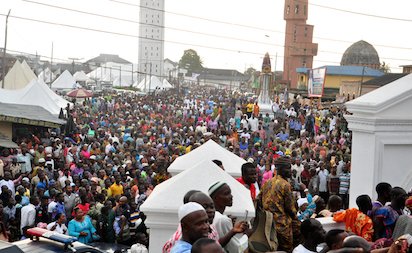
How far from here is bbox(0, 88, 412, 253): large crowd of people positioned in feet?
16.1

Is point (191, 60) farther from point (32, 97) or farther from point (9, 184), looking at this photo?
point (9, 184)

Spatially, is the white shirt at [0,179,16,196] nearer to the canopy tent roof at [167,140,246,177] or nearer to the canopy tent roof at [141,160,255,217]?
the canopy tent roof at [167,140,246,177]

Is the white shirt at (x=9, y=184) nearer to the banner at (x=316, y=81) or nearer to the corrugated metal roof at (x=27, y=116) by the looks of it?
the corrugated metal roof at (x=27, y=116)

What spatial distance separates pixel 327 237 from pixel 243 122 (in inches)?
750

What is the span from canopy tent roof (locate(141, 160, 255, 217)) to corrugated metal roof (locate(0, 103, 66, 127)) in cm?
1402

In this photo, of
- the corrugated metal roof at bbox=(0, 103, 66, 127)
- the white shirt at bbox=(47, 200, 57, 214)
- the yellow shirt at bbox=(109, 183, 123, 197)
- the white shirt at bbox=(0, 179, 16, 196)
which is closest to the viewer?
the white shirt at bbox=(47, 200, 57, 214)

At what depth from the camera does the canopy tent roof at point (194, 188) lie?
5.60 meters

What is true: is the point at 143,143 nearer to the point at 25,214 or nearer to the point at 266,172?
the point at 266,172

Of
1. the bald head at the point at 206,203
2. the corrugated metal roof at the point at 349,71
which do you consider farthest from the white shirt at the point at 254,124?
the corrugated metal roof at the point at 349,71

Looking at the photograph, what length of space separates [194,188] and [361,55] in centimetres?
Result: 7462

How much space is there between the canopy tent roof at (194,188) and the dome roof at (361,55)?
73.3m

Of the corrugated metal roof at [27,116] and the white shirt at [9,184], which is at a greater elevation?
the corrugated metal roof at [27,116]

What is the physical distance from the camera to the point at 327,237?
496cm

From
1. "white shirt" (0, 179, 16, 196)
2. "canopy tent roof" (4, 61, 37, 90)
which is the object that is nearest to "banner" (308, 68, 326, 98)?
"canopy tent roof" (4, 61, 37, 90)
